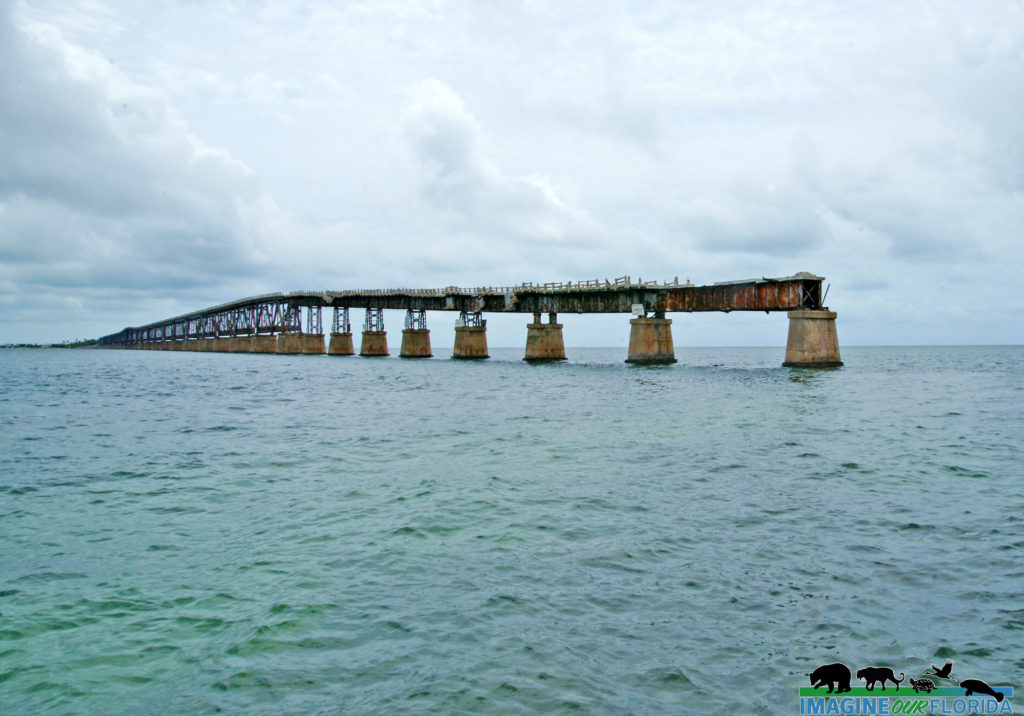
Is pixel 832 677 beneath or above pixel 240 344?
beneath

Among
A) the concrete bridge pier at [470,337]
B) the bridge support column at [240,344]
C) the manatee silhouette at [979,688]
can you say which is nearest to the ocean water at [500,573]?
the manatee silhouette at [979,688]

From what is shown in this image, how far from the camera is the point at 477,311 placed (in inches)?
4181

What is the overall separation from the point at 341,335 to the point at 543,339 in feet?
202

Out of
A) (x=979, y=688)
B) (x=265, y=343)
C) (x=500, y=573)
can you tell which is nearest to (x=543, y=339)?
(x=500, y=573)

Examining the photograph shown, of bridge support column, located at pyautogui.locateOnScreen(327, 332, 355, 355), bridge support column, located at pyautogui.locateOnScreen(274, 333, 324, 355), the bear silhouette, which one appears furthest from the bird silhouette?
bridge support column, located at pyautogui.locateOnScreen(274, 333, 324, 355)

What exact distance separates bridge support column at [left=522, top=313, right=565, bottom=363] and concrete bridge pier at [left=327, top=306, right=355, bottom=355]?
57791mm

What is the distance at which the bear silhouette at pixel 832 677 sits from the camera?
20.2 ft

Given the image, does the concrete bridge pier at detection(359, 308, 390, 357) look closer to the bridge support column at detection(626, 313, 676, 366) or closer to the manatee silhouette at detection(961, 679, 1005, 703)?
the bridge support column at detection(626, 313, 676, 366)

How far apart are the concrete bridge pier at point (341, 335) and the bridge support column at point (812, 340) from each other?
330 feet

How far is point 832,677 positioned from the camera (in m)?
6.27

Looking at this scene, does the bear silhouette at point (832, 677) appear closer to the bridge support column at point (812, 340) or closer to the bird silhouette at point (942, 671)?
the bird silhouette at point (942, 671)

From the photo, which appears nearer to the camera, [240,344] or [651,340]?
[651,340]

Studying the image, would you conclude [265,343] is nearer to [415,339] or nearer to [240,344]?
[240,344]

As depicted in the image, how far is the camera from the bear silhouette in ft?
20.2
